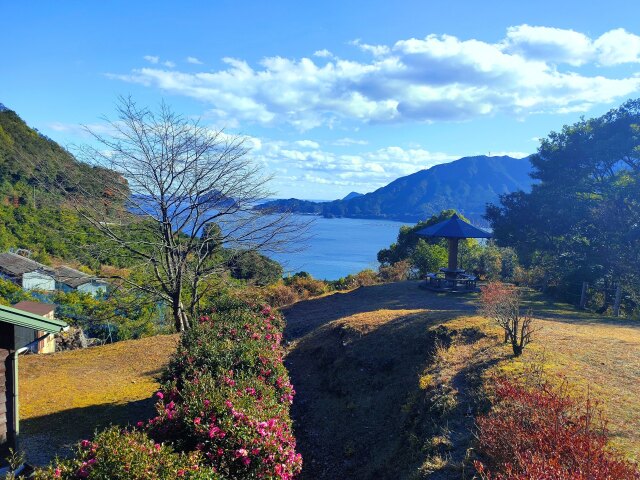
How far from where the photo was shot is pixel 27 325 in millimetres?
4828

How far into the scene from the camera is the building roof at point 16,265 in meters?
27.7

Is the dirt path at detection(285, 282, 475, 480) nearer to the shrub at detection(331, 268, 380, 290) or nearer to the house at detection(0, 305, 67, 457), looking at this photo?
the house at detection(0, 305, 67, 457)

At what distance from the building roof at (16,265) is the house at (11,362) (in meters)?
26.4

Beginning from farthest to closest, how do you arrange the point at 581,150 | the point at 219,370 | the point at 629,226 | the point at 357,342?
the point at 581,150 < the point at 629,226 < the point at 357,342 < the point at 219,370

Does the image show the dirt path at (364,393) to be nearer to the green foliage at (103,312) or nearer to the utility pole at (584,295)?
the utility pole at (584,295)

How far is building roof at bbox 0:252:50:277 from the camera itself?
27656 millimetres

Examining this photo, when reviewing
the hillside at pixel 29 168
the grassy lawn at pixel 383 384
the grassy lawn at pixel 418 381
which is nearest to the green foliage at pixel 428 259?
the grassy lawn at pixel 383 384

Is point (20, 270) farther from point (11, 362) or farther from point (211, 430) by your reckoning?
point (211, 430)

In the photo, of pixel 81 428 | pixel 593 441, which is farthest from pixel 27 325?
pixel 593 441

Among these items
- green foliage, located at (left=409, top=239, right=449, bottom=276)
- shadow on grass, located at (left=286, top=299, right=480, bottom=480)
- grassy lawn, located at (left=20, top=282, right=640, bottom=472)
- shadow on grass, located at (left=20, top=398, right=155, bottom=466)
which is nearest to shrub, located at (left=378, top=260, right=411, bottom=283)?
green foliage, located at (left=409, top=239, right=449, bottom=276)

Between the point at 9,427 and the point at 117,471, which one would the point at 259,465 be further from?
the point at 9,427

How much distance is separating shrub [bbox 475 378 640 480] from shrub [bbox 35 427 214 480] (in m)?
2.40

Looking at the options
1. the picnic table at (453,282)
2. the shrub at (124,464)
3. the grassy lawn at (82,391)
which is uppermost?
the shrub at (124,464)

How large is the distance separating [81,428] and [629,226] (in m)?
18.0
